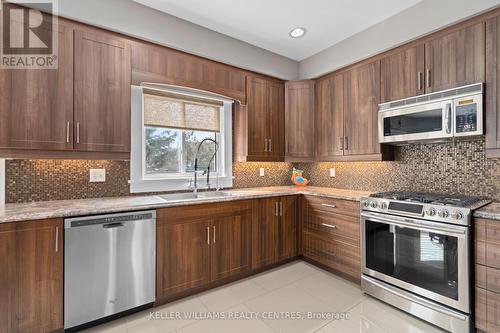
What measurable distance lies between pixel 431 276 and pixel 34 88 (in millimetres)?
3505

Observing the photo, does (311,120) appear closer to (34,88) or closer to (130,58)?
(130,58)

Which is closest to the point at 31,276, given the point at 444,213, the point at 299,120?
the point at 444,213

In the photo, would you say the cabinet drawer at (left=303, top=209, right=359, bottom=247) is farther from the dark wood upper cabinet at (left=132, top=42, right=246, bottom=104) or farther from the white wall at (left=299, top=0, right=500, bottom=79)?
the white wall at (left=299, top=0, right=500, bottom=79)

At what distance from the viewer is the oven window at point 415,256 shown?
6.19 feet

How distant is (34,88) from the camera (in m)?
1.90

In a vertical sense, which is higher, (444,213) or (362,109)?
(362,109)

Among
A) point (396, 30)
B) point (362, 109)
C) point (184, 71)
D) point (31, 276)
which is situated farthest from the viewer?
point (362, 109)

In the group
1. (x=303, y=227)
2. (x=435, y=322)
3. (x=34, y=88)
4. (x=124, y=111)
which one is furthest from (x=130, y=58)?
(x=435, y=322)

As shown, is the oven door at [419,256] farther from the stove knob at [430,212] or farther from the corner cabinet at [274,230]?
the corner cabinet at [274,230]

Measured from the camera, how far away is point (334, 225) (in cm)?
278

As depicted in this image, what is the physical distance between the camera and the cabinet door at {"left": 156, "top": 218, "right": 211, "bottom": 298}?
7.13ft

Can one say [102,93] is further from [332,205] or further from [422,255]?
[422,255]

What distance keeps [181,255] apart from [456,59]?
9.97ft
